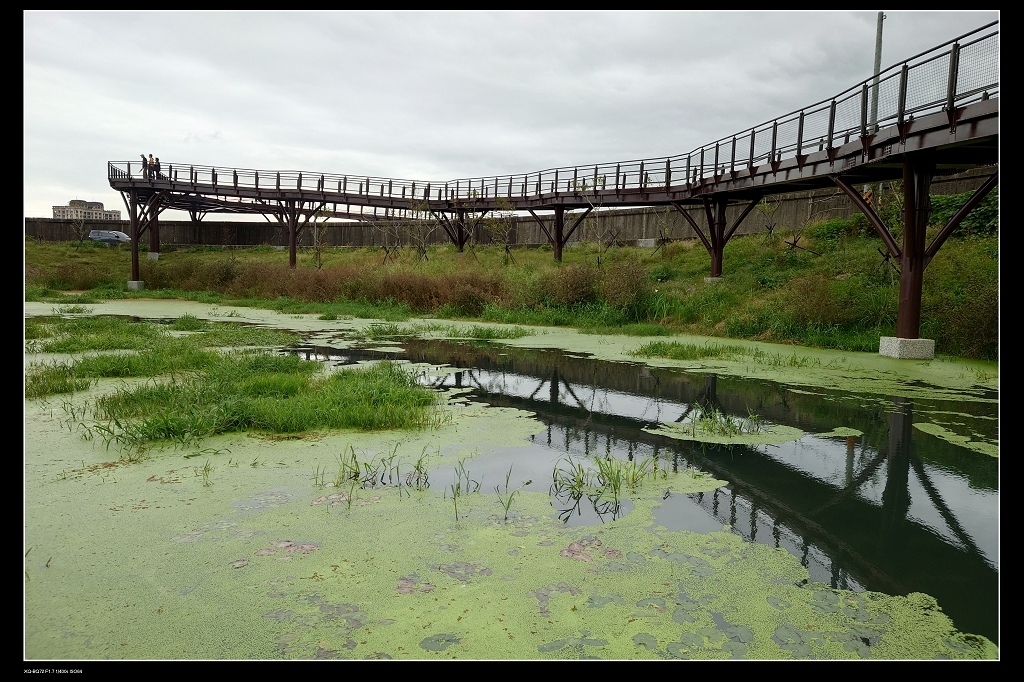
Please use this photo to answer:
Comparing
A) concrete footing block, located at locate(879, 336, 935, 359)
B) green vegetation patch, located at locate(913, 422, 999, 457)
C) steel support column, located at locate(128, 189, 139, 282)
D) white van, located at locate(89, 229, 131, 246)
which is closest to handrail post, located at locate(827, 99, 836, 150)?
concrete footing block, located at locate(879, 336, 935, 359)

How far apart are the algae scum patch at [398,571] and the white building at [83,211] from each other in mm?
65017

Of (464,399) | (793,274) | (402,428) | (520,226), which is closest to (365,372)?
(464,399)

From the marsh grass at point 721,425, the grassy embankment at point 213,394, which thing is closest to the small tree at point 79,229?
the grassy embankment at point 213,394

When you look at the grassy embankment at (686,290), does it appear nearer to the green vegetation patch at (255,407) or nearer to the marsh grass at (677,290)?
the marsh grass at (677,290)

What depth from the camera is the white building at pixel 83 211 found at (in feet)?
222

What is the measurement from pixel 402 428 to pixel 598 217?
3235cm

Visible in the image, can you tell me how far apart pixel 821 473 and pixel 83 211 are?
282ft

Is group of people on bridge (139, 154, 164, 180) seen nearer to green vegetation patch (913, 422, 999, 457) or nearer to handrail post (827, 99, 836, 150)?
handrail post (827, 99, 836, 150)

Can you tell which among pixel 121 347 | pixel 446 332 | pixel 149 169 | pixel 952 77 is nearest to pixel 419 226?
pixel 149 169

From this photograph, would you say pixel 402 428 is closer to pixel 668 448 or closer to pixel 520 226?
pixel 668 448

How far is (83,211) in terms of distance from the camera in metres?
73.4

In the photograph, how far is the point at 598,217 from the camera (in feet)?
123

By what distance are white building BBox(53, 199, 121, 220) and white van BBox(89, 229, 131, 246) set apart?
13193mm
